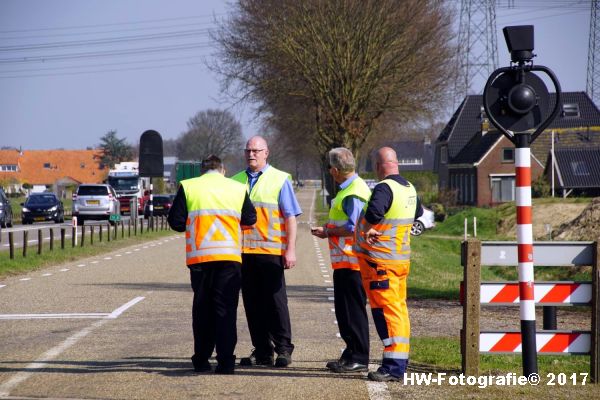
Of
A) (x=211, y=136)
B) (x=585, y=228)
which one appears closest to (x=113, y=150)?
(x=211, y=136)

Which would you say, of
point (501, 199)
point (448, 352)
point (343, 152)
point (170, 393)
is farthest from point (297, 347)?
point (501, 199)

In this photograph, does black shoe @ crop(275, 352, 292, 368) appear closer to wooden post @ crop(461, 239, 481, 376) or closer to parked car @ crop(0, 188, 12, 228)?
wooden post @ crop(461, 239, 481, 376)

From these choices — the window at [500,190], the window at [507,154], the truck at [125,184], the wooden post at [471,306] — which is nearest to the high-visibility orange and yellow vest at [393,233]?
the wooden post at [471,306]

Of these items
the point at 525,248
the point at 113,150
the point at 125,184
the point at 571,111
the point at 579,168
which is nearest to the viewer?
the point at 525,248

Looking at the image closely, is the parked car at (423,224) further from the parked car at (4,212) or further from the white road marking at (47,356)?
the white road marking at (47,356)

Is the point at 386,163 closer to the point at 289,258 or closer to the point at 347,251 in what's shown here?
the point at 347,251

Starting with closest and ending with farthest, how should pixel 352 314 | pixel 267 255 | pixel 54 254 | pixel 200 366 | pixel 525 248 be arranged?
pixel 525 248, pixel 200 366, pixel 352 314, pixel 267 255, pixel 54 254

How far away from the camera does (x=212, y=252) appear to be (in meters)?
8.84

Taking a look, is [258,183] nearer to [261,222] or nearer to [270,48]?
[261,222]

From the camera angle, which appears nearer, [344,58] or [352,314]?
[352,314]

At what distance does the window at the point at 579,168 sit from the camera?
63544 mm

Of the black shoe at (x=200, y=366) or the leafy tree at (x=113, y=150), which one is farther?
the leafy tree at (x=113, y=150)

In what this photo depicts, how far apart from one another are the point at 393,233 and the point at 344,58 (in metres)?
36.1

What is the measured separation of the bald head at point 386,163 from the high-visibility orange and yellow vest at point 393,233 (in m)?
0.09
